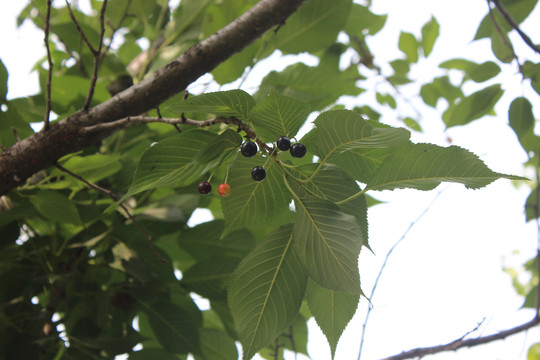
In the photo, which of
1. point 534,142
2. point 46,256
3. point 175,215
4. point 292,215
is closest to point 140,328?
point 46,256

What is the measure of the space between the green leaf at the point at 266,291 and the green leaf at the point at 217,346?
22.3 inches

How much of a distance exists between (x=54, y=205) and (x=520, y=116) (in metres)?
1.25

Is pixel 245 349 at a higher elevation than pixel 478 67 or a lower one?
lower

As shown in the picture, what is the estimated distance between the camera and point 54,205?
0.88m

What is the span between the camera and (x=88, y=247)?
1.01 m

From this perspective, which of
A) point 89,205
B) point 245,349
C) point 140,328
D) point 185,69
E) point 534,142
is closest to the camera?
point 245,349

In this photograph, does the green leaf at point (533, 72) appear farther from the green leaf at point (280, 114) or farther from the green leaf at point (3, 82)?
the green leaf at point (3, 82)

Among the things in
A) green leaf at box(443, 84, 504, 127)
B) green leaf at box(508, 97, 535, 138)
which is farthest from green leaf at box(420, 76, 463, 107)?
green leaf at box(508, 97, 535, 138)

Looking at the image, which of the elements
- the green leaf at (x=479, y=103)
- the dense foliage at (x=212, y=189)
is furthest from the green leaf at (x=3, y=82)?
the green leaf at (x=479, y=103)

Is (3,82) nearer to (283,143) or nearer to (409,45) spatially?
(283,143)

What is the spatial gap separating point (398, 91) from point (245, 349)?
158 centimetres

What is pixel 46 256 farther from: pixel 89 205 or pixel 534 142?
pixel 534 142

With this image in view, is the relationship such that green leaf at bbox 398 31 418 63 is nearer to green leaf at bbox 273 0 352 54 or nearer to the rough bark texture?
green leaf at bbox 273 0 352 54

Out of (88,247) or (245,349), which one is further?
(88,247)
